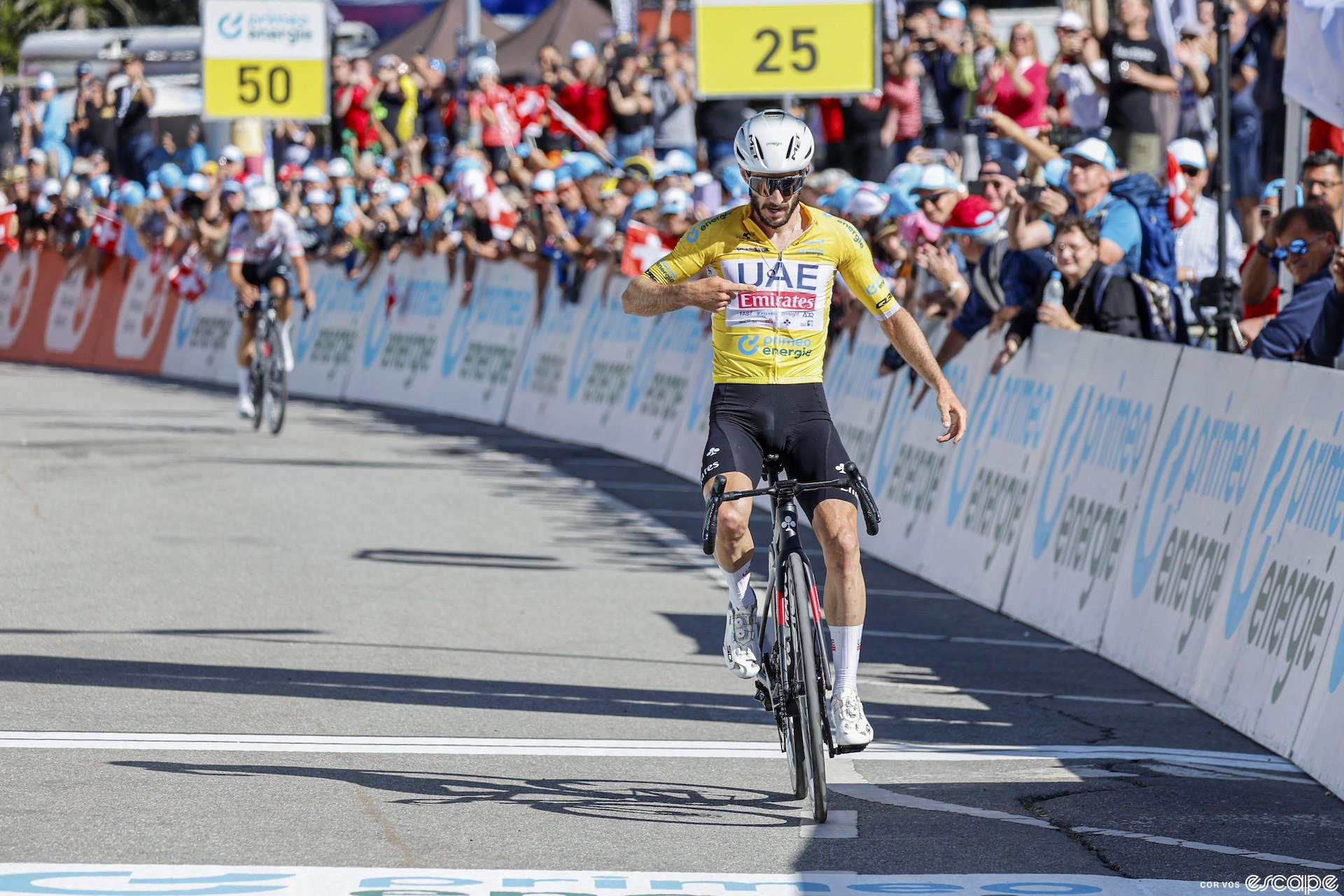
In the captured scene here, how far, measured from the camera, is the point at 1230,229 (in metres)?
15.9

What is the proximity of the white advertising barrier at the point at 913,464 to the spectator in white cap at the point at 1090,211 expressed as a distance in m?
0.67

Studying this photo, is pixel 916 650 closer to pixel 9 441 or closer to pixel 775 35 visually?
pixel 775 35

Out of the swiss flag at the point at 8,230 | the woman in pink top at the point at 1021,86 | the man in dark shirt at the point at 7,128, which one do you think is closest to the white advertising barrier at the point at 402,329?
the woman in pink top at the point at 1021,86

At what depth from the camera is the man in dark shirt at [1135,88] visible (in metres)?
16.0

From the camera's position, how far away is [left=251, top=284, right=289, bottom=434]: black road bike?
19922mm

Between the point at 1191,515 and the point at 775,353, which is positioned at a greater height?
the point at 775,353

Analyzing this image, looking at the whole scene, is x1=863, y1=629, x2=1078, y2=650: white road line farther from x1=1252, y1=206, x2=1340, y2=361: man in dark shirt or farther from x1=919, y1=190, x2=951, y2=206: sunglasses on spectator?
x1=919, y1=190, x2=951, y2=206: sunglasses on spectator

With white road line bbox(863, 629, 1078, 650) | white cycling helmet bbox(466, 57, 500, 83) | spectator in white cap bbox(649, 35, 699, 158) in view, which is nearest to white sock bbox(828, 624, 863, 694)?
white road line bbox(863, 629, 1078, 650)

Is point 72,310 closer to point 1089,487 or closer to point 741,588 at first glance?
point 1089,487

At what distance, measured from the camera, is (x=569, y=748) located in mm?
7973

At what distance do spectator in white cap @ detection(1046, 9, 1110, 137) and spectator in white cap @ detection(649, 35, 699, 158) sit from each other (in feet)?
18.0

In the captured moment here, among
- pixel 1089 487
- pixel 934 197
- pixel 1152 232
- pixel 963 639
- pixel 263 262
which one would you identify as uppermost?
pixel 934 197

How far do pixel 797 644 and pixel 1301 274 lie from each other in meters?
4.58

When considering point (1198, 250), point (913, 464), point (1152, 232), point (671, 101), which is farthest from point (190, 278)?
point (1152, 232)
